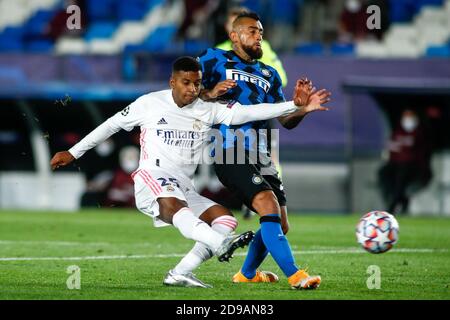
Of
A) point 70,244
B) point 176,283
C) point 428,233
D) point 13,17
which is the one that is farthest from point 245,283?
point 13,17

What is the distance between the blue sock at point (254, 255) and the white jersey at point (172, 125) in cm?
76

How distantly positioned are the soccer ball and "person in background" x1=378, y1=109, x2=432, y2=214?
10284mm

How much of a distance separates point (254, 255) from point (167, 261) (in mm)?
1790

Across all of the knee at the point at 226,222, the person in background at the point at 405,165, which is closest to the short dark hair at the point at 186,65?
the knee at the point at 226,222

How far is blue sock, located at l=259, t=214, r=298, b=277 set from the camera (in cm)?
739

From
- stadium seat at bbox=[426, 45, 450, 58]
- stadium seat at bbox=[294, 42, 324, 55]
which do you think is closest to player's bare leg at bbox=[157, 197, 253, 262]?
stadium seat at bbox=[294, 42, 324, 55]

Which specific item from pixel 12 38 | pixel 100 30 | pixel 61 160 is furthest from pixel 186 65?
pixel 100 30

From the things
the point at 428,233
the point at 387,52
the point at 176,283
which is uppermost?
the point at 387,52

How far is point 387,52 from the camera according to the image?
20125 mm

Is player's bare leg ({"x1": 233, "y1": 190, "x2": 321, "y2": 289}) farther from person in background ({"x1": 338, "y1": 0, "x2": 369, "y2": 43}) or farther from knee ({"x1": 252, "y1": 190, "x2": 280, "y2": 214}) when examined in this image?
person in background ({"x1": 338, "y1": 0, "x2": 369, "y2": 43})

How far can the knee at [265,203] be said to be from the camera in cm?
755

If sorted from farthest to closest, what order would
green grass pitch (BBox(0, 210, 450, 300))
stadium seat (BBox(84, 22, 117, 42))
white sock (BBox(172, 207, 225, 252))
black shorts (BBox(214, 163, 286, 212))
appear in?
stadium seat (BBox(84, 22, 117, 42)) < black shorts (BBox(214, 163, 286, 212)) < green grass pitch (BBox(0, 210, 450, 300)) < white sock (BBox(172, 207, 225, 252))
